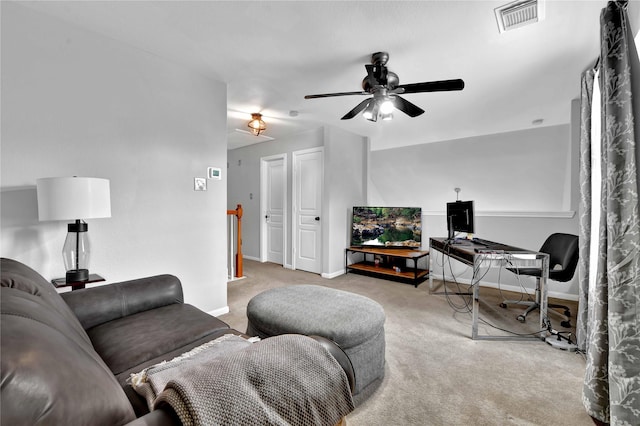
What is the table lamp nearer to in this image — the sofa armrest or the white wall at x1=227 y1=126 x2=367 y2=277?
the sofa armrest

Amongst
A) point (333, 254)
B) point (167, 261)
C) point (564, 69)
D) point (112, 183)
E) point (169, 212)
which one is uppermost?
point (564, 69)

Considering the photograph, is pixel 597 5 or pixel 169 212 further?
pixel 169 212

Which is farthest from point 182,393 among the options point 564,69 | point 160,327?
point 564,69

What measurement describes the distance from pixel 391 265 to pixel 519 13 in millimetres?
3708

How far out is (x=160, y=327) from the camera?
155 cm

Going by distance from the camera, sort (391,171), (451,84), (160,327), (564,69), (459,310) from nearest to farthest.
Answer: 1. (160,327)
2. (451,84)
3. (564,69)
4. (459,310)
5. (391,171)

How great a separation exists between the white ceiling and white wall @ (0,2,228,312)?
Answer: 7.3 inches

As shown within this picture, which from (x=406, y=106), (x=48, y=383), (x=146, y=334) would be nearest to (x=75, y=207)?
(x=146, y=334)

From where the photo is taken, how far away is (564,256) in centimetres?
296

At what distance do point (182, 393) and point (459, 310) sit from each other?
3.22 metres

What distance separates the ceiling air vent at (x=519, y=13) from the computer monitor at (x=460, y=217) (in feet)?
5.78

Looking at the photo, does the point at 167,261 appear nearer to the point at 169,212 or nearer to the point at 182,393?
the point at 169,212

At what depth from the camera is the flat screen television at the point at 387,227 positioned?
466 centimetres

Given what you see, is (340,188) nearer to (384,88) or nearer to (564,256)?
(384,88)
